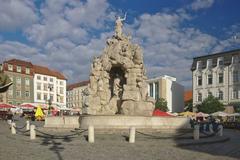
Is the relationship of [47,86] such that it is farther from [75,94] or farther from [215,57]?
[215,57]

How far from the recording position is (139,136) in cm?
1527

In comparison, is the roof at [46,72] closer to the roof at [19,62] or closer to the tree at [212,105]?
the roof at [19,62]

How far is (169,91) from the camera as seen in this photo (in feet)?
279

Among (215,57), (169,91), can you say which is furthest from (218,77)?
(169,91)

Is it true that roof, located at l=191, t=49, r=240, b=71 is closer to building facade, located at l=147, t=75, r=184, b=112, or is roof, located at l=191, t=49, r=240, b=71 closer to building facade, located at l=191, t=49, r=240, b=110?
building facade, located at l=191, t=49, r=240, b=110

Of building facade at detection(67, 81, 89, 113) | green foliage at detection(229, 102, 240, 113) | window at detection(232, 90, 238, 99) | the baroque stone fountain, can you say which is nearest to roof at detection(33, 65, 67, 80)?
building facade at detection(67, 81, 89, 113)

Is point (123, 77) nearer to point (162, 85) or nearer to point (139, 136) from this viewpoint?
point (139, 136)

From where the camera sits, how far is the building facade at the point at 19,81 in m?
77.4

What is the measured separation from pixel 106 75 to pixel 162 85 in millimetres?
63252

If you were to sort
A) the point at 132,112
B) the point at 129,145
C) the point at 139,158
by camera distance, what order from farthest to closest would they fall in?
1. the point at 132,112
2. the point at 129,145
3. the point at 139,158

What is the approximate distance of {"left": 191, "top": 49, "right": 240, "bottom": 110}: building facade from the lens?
2491 inches

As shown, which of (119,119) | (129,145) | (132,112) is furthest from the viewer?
(132,112)

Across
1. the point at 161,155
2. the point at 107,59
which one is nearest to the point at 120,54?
the point at 107,59

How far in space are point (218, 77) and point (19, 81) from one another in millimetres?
41832
